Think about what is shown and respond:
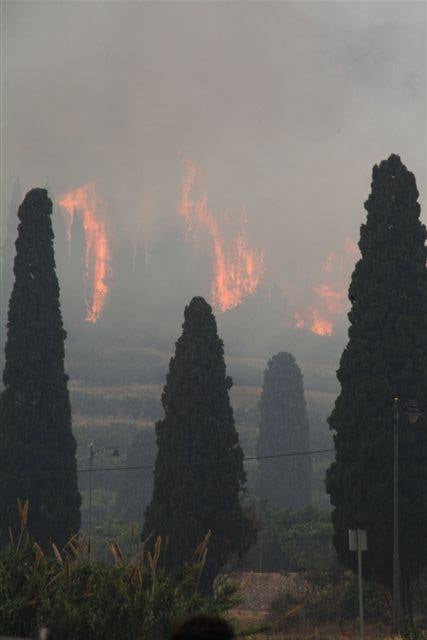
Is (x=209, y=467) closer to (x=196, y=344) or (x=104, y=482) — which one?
(x=196, y=344)

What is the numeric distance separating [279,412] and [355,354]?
204 feet

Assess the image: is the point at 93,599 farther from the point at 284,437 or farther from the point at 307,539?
the point at 284,437

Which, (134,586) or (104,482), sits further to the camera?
(104,482)

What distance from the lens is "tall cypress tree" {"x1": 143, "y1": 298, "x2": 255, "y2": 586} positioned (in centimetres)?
A: 4712

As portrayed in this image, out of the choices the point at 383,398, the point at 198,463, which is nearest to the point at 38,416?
the point at 198,463

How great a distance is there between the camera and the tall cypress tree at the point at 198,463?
4712 centimetres

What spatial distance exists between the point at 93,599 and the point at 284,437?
81761 mm

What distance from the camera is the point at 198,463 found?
47875mm

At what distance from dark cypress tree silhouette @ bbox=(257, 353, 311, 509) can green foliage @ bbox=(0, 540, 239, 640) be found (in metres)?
73.4

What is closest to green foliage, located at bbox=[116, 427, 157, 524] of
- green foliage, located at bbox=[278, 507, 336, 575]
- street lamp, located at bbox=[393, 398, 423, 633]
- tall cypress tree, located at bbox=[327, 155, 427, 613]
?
green foliage, located at bbox=[278, 507, 336, 575]

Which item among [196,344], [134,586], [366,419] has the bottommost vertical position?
[134,586]

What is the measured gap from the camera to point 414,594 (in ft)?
149

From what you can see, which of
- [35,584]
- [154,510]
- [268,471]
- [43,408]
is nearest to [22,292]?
[43,408]

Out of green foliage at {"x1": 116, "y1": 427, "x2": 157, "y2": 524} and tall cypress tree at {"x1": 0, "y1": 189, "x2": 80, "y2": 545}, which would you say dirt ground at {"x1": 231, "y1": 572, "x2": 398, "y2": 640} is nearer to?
tall cypress tree at {"x1": 0, "y1": 189, "x2": 80, "y2": 545}
